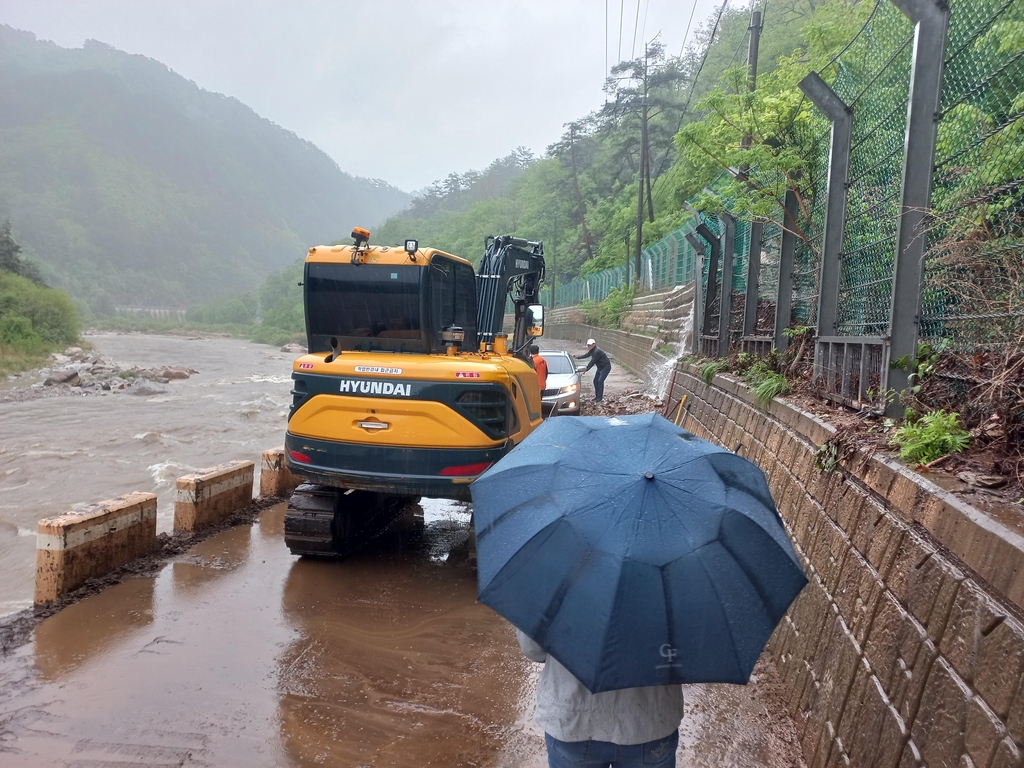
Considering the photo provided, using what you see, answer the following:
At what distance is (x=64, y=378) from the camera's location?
1083 inches

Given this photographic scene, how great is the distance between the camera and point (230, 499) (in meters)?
7.91

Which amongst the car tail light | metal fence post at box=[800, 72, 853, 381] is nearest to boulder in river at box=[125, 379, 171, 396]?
the car tail light

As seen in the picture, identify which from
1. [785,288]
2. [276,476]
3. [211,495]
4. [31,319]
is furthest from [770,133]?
[31,319]

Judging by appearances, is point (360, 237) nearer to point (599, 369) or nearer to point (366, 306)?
point (366, 306)

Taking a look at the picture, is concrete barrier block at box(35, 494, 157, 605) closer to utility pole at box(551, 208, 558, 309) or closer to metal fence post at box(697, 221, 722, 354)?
metal fence post at box(697, 221, 722, 354)

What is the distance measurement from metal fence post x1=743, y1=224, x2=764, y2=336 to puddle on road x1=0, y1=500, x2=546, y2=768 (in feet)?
14.8

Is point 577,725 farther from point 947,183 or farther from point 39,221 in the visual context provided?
point 39,221

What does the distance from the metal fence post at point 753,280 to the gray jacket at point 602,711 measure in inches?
266

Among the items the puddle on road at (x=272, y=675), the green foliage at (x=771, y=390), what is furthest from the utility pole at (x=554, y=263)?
the puddle on road at (x=272, y=675)

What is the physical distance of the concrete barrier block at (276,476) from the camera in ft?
29.3

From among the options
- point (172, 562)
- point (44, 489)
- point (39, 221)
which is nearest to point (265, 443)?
point (44, 489)

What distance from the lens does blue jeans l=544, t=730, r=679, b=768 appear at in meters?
2.25

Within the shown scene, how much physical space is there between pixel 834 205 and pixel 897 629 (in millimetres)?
3681

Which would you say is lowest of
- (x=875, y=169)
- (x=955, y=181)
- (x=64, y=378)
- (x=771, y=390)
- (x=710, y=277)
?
(x=64, y=378)
